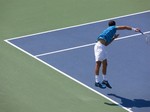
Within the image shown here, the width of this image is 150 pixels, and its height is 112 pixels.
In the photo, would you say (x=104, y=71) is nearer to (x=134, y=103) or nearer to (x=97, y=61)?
(x=97, y=61)

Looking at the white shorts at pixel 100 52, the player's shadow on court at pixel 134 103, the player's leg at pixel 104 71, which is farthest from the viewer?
the player's leg at pixel 104 71

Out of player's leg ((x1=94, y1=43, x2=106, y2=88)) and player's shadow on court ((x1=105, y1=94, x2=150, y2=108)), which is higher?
player's leg ((x1=94, y1=43, x2=106, y2=88))

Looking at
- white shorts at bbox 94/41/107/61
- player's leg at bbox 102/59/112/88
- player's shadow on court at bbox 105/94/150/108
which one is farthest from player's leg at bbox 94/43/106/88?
player's shadow on court at bbox 105/94/150/108

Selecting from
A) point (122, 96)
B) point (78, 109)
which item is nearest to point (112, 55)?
point (122, 96)

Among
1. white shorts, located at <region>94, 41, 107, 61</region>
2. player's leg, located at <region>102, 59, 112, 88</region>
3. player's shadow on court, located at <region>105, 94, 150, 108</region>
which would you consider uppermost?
white shorts, located at <region>94, 41, 107, 61</region>

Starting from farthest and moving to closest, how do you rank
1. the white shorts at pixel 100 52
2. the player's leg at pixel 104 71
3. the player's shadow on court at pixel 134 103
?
1. the player's leg at pixel 104 71
2. the white shorts at pixel 100 52
3. the player's shadow on court at pixel 134 103

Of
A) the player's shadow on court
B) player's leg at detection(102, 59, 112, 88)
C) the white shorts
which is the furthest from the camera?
player's leg at detection(102, 59, 112, 88)

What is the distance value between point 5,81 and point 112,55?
4087 millimetres

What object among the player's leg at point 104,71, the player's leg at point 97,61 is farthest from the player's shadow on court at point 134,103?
the player's leg at point 97,61

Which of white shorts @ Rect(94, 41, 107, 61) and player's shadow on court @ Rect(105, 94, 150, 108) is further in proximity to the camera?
white shorts @ Rect(94, 41, 107, 61)

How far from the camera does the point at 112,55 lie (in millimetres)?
18016

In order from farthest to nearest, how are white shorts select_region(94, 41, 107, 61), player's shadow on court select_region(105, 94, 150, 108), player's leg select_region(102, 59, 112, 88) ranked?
player's leg select_region(102, 59, 112, 88) → white shorts select_region(94, 41, 107, 61) → player's shadow on court select_region(105, 94, 150, 108)

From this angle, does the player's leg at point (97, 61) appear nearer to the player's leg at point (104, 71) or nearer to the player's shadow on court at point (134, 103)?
the player's leg at point (104, 71)

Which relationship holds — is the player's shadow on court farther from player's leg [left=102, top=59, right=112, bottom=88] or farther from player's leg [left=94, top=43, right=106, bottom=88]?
player's leg [left=94, top=43, right=106, bottom=88]
